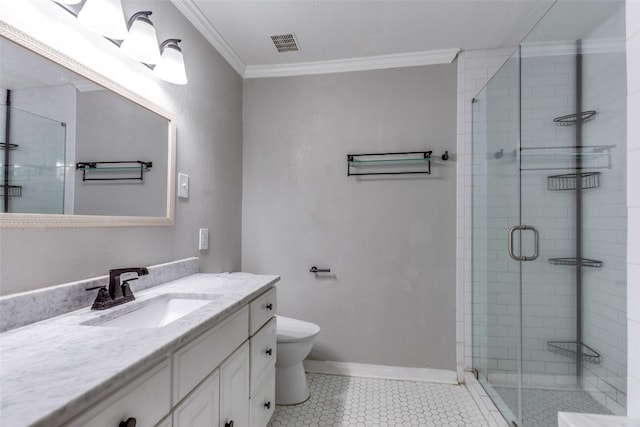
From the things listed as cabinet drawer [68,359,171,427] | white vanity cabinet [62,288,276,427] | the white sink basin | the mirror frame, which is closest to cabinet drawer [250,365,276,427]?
white vanity cabinet [62,288,276,427]

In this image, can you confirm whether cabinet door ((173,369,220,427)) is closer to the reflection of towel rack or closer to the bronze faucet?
the bronze faucet

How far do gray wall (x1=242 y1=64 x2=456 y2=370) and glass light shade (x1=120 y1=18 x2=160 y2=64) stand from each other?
1.23 metres

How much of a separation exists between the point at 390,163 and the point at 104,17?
1817 mm

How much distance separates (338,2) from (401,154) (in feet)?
3.47

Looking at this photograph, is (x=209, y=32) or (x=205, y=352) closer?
(x=205, y=352)

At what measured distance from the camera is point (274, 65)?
2.48 metres

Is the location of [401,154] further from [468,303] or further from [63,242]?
[63,242]

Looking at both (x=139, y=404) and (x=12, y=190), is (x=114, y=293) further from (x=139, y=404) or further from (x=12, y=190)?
(x=139, y=404)

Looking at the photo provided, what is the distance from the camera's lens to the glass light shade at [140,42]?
4.20 feet

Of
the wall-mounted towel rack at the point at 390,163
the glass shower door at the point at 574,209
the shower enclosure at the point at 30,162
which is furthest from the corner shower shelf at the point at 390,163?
the shower enclosure at the point at 30,162

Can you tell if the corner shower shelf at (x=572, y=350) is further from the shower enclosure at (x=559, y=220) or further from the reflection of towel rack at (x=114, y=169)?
the reflection of towel rack at (x=114, y=169)

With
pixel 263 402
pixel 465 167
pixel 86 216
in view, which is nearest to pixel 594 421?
pixel 263 402

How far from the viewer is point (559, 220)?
172cm

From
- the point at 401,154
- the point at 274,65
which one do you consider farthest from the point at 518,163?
the point at 274,65
